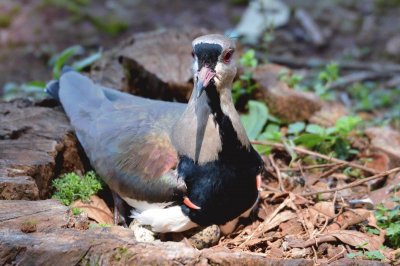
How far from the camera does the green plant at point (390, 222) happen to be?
3568 mm

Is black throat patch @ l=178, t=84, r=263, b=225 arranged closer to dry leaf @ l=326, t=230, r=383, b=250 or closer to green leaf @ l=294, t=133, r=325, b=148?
dry leaf @ l=326, t=230, r=383, b=250

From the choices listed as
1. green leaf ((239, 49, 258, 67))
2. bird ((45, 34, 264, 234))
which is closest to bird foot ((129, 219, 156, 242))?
bird ((45, 34, 264, 234))

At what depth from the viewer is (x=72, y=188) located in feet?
12.4

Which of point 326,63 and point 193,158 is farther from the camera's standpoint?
point 326,63

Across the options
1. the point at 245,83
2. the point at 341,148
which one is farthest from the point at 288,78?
the point at 341,148

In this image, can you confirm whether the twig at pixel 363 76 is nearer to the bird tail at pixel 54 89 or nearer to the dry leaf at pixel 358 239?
the bird tail at pixel 54 89

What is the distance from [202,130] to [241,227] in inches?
28.6

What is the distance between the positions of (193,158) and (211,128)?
0.19m

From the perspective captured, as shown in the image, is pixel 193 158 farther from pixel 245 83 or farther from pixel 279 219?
pixel 245 83

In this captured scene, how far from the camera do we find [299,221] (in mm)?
3842

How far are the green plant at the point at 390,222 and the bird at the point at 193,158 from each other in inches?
29.3

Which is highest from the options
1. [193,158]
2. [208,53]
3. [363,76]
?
[208,53]

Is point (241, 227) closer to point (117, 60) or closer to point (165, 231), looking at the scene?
point (165, 231)

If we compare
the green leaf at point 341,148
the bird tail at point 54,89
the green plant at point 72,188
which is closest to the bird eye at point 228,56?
the green plant at point 72,188
